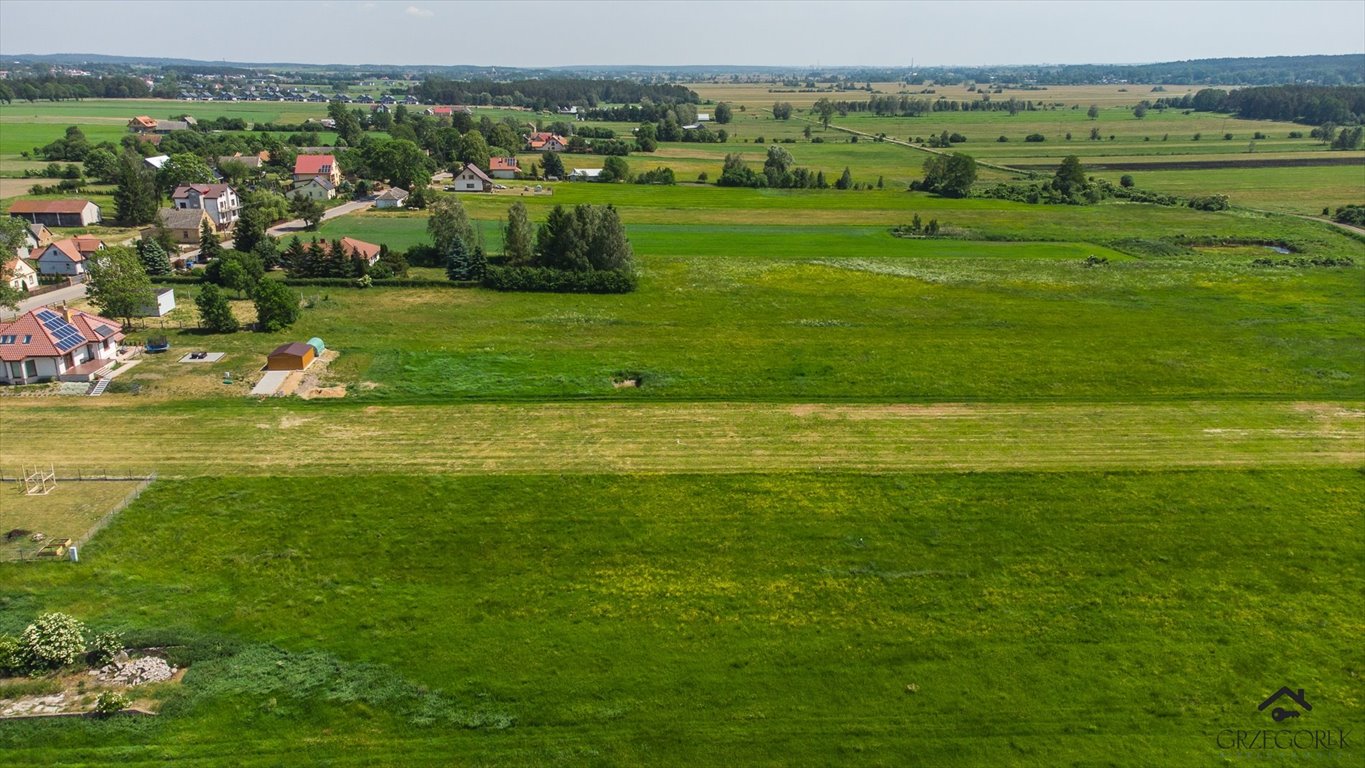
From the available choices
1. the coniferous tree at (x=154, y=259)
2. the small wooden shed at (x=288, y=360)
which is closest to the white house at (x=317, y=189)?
the coniferous tree at (x=154, y=259)

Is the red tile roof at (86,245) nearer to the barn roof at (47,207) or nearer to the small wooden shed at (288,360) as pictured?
the barn roof at (47,207)

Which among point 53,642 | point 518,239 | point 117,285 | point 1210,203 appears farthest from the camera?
point 1210,203

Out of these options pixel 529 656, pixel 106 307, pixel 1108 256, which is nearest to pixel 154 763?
pixel 529 656

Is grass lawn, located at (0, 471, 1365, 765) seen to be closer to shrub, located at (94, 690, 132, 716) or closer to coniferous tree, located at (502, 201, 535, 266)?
shrub, located at (94, 690, 132, 716)

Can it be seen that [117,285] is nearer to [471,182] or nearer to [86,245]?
[86,245]

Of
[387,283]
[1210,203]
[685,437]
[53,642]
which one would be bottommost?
[53,642]

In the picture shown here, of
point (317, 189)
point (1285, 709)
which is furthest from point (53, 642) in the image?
point (317, 189)

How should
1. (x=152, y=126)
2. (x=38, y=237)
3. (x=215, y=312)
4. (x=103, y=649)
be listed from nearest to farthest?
1. (x=103, y=649)
2. (x=215, y=312)
3. (x=38, y=237)
4. (x=152, y=126)
